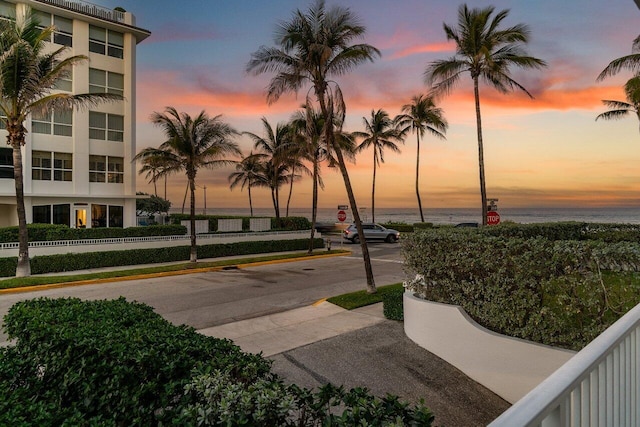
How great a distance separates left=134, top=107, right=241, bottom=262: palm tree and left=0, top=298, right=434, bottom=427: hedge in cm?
1495

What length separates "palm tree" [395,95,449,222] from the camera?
35781 millimetres

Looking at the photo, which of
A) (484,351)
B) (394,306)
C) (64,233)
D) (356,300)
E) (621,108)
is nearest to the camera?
(484,351)

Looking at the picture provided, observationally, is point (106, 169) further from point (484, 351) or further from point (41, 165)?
point (484, 351)

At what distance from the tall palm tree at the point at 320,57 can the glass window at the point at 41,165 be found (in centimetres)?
1723

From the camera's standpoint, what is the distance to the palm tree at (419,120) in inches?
1409

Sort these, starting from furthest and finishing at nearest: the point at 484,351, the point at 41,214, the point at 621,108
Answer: the point at 41,214
the point at 621,108
the point at 484,351

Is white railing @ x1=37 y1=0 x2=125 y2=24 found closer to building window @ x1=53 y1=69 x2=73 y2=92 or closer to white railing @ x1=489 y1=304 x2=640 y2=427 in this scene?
building window @ x1=53 y1=69 x2=73 y2=92

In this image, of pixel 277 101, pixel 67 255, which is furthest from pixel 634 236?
pixel 67 255

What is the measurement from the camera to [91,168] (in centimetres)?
2406

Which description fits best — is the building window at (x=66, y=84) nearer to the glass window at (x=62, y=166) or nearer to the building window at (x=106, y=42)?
the building window at (x=106, y=42)

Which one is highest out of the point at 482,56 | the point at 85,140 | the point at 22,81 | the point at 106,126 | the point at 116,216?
the point at 482,56

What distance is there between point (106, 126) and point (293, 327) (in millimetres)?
22455

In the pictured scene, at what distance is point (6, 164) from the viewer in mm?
21328

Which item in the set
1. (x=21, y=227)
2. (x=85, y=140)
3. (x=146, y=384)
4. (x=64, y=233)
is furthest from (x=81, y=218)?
(x=146, y=384)
